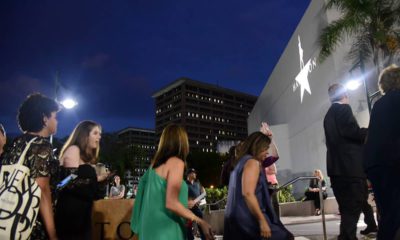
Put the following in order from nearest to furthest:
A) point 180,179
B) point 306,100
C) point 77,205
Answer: point 180,179
point 77,205
point 306,100

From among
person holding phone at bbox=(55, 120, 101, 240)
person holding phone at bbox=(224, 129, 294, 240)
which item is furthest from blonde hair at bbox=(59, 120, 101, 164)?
person holding phone at bbox=(224, 129, 294, 240)

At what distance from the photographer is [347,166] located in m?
4.29

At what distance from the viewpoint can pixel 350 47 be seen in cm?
1466

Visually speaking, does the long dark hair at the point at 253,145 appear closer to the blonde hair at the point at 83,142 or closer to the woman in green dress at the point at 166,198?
the woman in green dress at the point at 166,198

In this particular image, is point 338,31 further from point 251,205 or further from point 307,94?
point 251,205

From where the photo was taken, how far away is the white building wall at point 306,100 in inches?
599

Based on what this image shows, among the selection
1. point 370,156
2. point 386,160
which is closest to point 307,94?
point 370,156

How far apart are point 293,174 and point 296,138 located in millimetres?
2159

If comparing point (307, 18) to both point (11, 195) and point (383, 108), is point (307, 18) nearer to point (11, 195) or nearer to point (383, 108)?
point (383, 108)

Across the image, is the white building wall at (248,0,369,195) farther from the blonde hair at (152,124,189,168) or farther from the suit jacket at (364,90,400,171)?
the blonde hair at (152,124,189,168)

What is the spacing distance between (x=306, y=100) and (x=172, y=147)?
18.4m

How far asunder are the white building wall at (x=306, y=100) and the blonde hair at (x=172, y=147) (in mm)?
12049

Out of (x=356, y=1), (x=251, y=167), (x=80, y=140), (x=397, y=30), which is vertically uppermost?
(x=356, y=1)

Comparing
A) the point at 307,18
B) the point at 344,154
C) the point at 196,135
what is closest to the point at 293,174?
the point at 307,18
